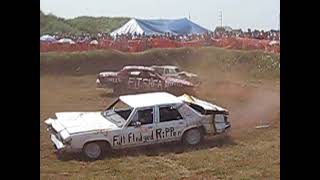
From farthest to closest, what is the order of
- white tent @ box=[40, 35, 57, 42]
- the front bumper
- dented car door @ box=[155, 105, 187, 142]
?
dented car door @ box=[155, 105, 187, 142] < the front bumper < white tent @ box=[40, 35, 57, 42]

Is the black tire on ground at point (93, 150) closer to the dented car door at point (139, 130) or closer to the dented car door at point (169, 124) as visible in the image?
the dented car door at point (139, 130)

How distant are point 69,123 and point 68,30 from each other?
293mm

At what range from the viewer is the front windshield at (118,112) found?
4.81ft

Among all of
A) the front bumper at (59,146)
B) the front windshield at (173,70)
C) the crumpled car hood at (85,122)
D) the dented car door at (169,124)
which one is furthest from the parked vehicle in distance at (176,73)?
the front bumper at (59,146)

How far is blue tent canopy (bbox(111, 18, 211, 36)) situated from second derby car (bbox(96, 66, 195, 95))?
0.40ft

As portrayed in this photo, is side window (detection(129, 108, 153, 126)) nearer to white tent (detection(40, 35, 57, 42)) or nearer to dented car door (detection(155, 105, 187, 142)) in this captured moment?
dented car door (detection(155, 105, 187, 142))

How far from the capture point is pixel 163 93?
4.90ft

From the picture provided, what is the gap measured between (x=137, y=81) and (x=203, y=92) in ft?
0.73

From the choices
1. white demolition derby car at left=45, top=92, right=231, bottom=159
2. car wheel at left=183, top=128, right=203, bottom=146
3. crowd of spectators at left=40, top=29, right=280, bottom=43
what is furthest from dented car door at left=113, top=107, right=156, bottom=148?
crowd of spectators at left=40, top=29, right=280, bottom=43

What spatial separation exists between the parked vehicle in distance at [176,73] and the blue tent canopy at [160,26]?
0.38 ft

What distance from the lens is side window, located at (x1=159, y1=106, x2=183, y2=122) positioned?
150 centimetres
